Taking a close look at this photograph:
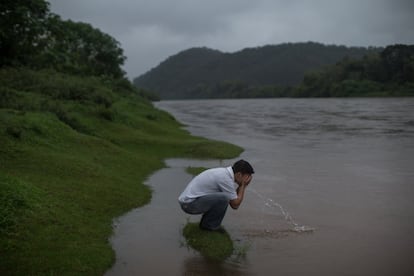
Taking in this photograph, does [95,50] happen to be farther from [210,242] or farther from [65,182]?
[210,242]

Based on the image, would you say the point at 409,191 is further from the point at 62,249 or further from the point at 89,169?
the point at 62,249

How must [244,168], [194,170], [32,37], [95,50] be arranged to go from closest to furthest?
[244,168] < [194,170] < [32,37] < [95,50]

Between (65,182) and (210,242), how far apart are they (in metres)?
4.42

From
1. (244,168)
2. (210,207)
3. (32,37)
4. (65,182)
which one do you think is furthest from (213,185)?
(32,37)

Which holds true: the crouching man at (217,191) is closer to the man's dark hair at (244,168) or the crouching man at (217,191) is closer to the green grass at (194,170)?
the man's dark hair at (244,168)

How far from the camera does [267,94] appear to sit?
154625mm

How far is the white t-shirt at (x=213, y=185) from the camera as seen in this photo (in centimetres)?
812

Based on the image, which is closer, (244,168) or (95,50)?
(244,168)

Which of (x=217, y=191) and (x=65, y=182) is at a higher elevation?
(x=217, y=191)

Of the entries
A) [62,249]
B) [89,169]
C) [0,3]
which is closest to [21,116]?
[89,169]

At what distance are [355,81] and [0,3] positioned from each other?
8977cm

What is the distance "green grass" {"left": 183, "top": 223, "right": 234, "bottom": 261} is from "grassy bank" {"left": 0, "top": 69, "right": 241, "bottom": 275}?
145cm

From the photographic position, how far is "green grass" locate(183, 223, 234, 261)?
7.74 metres

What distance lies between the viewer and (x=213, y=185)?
8.20 meters
